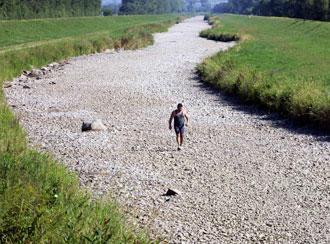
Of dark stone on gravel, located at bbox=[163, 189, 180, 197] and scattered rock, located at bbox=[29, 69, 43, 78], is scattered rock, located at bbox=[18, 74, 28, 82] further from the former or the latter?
dark stone on gravel, located at bbox=[163, 189, 180, 197]

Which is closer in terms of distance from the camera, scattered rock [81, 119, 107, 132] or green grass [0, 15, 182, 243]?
green grass [0, 15, 182, 243]

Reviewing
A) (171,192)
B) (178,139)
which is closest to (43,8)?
(178,139)

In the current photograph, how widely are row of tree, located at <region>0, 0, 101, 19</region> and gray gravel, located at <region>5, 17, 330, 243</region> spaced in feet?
200

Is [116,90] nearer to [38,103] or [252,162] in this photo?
[38,103]

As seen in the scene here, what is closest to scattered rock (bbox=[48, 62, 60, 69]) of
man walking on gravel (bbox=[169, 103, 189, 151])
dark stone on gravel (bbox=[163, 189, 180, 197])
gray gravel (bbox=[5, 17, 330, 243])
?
gray gravel (bbox=[5, 17, 330, 243])

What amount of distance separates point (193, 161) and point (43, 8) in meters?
91.1

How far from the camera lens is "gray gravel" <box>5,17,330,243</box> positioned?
41.0ft

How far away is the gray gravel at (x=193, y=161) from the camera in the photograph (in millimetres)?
12484

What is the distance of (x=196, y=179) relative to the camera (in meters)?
15.5

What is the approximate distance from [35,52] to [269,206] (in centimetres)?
3658

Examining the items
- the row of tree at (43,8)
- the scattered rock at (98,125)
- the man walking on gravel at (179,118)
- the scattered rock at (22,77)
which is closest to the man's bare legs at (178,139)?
the man walking on gravel at (179,118)

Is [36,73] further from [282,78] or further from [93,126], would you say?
[93,126]

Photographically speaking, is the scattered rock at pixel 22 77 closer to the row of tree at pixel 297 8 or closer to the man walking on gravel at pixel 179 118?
the man walking on gravel at pixel 179 118

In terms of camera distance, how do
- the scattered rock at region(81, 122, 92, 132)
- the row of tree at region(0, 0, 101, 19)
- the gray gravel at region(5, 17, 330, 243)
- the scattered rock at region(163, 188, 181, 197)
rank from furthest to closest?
the row of tree at region(0, 0, 101, 19) → the scattered rock at region(81, 122, 92, 132) → the scattered rock at region(163, 188, 181, 197) → the gray gravel at region(5, 17, 330, 243)
